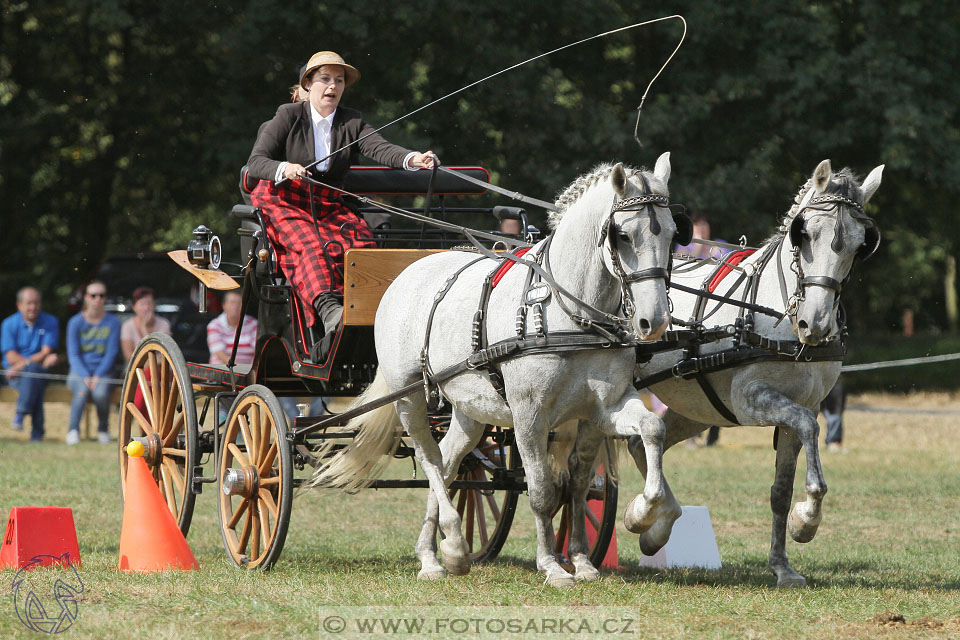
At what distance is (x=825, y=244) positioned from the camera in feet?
19.0

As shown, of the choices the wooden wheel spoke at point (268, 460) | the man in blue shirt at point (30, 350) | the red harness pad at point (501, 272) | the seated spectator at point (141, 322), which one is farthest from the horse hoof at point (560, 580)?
the man in blue shirt at point (30, 350)

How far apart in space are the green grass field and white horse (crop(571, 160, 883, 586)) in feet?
1.42

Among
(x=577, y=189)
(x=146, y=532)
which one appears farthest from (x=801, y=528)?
(x=146, y=532)

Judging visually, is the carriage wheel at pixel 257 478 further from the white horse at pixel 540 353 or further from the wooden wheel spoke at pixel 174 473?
the wooden wheel spoke at pixel 174 473

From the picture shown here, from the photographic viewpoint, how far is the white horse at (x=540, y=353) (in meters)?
5.49

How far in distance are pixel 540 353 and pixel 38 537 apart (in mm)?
2745

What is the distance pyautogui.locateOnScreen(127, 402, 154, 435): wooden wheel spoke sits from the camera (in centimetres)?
800

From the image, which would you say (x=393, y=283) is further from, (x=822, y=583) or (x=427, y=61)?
(x=427, y=61)

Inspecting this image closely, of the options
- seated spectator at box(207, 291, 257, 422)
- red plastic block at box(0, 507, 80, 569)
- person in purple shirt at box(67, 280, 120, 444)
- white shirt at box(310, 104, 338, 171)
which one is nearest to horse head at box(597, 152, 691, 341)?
white shirt at box(310, 104, 338, 171)

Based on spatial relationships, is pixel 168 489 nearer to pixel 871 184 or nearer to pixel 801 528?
pixel 801 528

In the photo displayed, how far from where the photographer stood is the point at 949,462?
44.9ft

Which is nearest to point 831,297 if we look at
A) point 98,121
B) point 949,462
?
point 949,462

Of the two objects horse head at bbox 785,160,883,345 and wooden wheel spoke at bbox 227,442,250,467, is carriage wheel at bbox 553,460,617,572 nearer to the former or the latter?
horse head at bbox 785,160,883,345

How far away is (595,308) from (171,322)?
1289 centimetres
